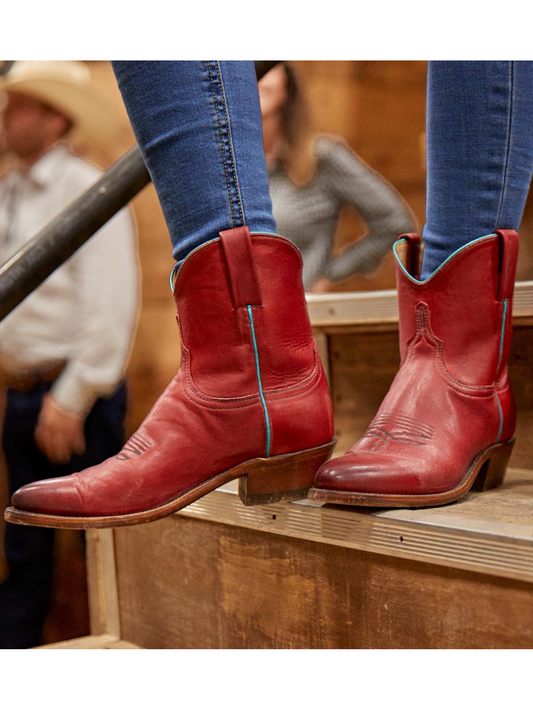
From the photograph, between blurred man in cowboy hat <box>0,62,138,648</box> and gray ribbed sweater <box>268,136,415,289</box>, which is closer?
blurred man in cowboy hat <box>0,62,138,648</box>

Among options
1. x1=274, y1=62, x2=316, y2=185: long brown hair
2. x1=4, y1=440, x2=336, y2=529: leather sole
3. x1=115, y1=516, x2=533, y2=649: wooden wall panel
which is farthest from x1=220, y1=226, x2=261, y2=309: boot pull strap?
x1=274, y1=62, x2=316, y2=185: long brown hair

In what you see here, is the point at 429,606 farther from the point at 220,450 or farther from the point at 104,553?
the point at 104,553

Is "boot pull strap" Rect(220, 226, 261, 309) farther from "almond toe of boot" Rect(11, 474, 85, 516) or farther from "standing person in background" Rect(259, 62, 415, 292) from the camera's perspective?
"standing person in background" Rect(259, 62, 415, 292)

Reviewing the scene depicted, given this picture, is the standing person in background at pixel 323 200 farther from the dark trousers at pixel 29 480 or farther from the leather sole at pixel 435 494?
the leather sole at pixel 435 494

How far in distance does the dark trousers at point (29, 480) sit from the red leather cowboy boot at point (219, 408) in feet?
4.38

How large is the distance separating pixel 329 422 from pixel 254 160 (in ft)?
0.94

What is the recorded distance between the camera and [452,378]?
2.39ft

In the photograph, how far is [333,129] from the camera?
137 inches

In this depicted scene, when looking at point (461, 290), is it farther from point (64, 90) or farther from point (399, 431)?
point (64, 90)

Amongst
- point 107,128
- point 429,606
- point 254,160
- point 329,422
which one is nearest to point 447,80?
point 254,160

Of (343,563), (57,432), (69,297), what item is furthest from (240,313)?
(69,297)

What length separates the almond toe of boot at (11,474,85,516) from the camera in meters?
0.64

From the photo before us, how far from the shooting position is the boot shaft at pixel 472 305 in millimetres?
723

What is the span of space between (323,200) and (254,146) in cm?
150
